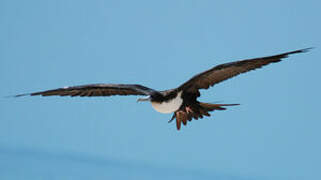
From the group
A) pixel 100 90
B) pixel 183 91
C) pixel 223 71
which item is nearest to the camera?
pixel 223 71

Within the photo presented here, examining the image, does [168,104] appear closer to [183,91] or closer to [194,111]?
[183,91]

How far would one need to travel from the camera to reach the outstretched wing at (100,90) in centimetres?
371

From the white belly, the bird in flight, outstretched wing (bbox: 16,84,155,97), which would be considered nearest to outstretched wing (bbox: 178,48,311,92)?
the bird in flight

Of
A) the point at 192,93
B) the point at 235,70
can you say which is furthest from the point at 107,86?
the point at 235,70

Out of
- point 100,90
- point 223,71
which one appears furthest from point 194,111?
point 100,90

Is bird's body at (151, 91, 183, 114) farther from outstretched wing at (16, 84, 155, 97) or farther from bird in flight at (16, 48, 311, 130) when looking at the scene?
outstretched wing at (16, 84, 155, 97)

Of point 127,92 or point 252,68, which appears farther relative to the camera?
point 127,92

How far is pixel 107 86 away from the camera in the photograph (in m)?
3.73

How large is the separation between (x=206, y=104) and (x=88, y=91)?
847 mm

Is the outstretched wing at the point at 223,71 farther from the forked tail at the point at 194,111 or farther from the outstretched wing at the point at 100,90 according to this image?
the outstretched wing at the point at 100,90

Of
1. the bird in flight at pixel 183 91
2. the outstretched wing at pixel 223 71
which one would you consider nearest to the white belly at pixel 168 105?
the bird in flight at pixel 183 91

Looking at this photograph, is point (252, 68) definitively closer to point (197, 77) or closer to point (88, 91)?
point (197, 77)

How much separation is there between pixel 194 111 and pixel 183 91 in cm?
25

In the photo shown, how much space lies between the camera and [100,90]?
154 inches
